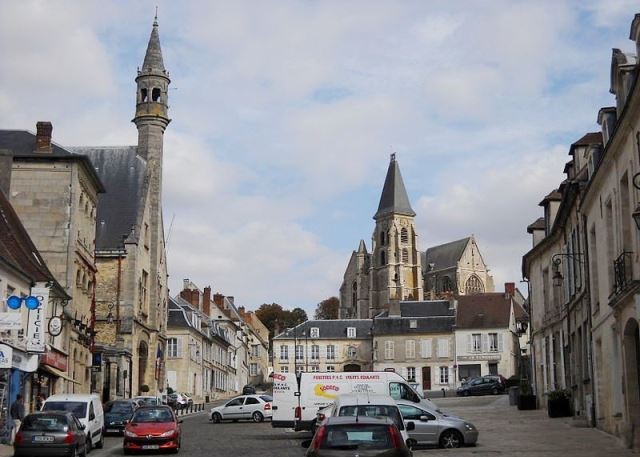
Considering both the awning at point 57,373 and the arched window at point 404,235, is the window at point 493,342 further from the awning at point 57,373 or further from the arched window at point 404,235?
the arched window at point 404,235

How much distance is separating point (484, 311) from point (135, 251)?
116 feet

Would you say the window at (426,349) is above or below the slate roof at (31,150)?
below

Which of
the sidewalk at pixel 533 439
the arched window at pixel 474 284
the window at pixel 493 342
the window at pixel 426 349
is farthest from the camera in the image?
the arched window at pixel 474 284

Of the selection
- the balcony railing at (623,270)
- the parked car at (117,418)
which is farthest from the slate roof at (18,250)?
the balcony railing at (623,270)

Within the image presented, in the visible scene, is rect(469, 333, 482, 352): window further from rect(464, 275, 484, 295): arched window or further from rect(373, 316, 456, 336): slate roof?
rect(464, 275, 484, 295): arched window

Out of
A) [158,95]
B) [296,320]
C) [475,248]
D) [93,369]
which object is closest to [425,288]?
[475,248]

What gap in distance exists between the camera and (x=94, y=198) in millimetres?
42719

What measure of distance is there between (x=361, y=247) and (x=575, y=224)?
11222cm

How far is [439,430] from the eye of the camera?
2183cm

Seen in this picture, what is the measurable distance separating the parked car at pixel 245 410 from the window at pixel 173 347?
2879 centimetres

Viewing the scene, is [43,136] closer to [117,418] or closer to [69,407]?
[117,418]

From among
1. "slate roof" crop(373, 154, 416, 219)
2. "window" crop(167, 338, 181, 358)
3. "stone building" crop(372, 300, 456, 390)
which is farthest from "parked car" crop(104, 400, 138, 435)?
"slate roof" crop(373, 154, 416, 219)

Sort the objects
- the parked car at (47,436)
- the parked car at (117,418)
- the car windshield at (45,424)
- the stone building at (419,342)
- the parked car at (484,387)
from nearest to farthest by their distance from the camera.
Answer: the parked car at (47,436)
the car windshield at (45,424)
the parked car at (117,418)
the parked car at (484,387)
the stone building at (419,342)

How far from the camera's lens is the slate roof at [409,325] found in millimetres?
77375
